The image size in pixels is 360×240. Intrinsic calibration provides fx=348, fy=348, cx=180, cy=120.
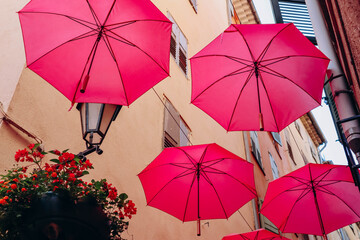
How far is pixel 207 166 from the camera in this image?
6.00 meters

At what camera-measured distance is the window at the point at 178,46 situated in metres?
8.90

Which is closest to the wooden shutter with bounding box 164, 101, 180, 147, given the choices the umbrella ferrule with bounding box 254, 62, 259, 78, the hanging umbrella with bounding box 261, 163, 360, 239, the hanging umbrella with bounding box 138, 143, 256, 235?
the hanging umbrella with bounding box 138, 143, 256, 235

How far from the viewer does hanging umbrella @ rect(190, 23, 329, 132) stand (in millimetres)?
5066

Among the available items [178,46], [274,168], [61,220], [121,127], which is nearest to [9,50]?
[121,127]

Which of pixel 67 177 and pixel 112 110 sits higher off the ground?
pixel 112 110

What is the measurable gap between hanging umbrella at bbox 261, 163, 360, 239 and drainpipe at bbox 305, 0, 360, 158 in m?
2.23

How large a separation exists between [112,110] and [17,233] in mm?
1382

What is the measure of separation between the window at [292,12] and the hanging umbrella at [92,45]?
220 inches

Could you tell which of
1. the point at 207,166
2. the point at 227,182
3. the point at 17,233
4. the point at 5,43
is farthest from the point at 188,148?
the point at 17,233

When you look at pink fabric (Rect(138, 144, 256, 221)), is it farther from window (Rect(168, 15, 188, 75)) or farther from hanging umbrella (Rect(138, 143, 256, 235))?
window (Rect(168, 15, 188, 75))

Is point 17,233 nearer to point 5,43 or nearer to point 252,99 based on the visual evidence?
point 5,43

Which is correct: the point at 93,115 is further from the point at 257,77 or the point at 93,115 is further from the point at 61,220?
the point at 257,77

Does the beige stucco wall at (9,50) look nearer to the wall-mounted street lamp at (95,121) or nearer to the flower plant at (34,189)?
the wall-mounted street lamp at (95,121)

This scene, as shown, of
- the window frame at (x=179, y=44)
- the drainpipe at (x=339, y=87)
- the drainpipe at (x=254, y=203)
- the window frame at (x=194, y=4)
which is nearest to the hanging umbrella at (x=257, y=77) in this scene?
the drainpipe at (x=339, y=87)
